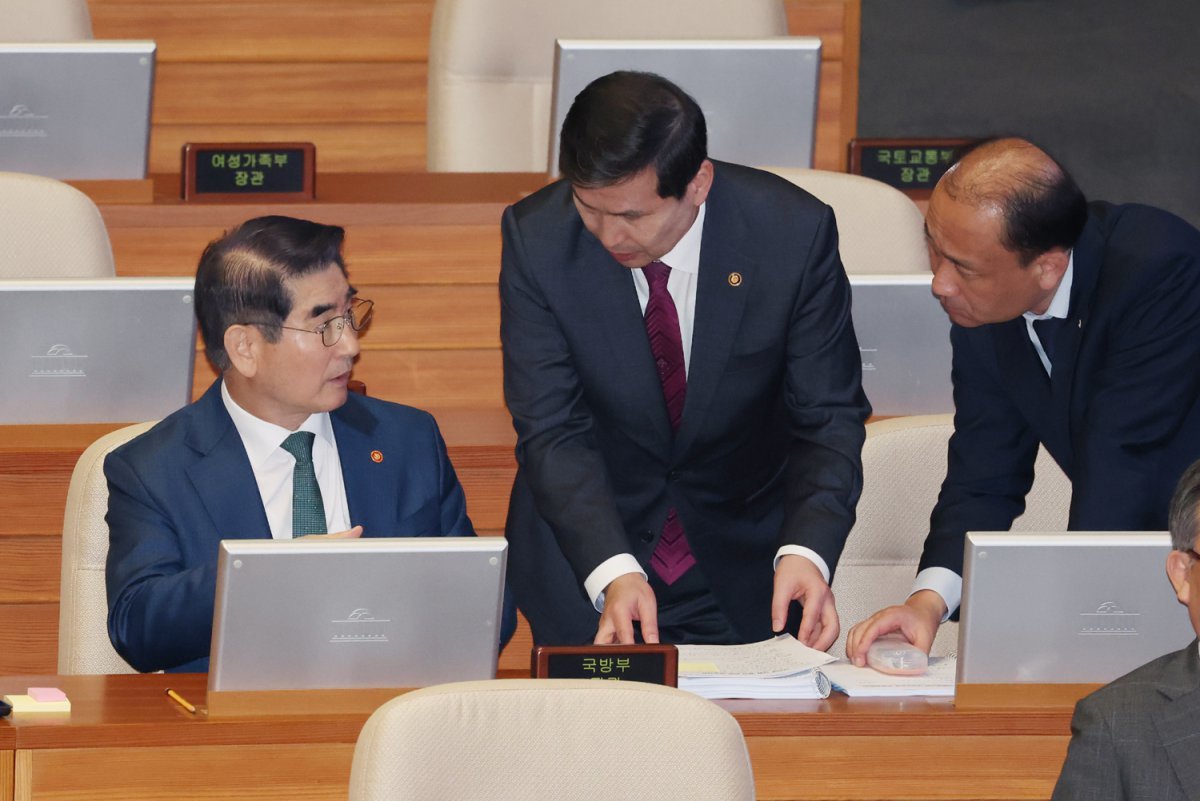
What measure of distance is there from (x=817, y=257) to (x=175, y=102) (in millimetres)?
2422

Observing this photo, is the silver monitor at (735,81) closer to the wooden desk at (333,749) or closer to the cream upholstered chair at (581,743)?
the wooden desk at (333,749)

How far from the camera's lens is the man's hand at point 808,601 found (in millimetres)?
2301

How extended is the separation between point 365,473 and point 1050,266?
2.99 ft

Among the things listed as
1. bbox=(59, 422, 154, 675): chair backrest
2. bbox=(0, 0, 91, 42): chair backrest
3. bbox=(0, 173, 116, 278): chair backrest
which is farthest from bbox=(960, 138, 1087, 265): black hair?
bbox=(0, 0, 91, 42): chair backrest

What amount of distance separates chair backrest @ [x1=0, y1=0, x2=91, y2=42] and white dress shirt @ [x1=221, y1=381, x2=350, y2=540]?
5.99ft

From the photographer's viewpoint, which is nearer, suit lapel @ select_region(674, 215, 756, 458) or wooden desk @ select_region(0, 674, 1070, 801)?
wooden desk @ select_region(0, 674, 1070, 801)

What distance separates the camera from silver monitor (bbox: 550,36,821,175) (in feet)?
11.2

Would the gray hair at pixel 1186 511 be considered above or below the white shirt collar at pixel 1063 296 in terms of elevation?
below

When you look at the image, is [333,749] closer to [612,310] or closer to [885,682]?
[885,682]

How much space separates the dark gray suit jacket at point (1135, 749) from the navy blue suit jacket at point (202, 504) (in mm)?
836

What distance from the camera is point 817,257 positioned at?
257 cm

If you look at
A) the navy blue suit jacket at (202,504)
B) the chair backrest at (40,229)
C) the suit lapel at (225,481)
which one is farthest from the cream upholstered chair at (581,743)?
the chair backrest at (40,229)

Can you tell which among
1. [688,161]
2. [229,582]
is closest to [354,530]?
[229,582]

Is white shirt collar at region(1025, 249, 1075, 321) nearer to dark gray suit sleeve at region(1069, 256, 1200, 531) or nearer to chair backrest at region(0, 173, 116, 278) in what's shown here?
dark gray suit sleeve at region(1069, 256, 1200, 531)
